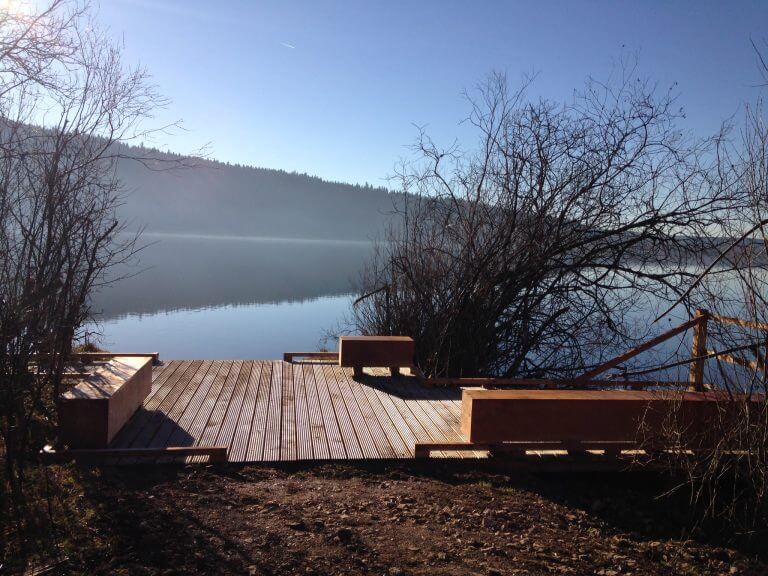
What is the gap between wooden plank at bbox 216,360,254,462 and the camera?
4.39 m

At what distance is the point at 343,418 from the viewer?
5125 mm

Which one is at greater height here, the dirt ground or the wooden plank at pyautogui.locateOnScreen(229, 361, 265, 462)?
the wooden plank at pyautogui.locateOnScreen(229, 361, 265, 462)

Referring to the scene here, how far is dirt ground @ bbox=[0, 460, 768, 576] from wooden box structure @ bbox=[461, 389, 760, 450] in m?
0.32

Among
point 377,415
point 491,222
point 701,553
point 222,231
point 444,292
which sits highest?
point 222,231

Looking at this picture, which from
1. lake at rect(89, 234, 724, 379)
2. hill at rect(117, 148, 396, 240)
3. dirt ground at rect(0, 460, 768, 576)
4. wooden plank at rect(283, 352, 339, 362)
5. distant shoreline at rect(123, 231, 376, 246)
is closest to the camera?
dirt ground at rect(0, 460, 768, 576)

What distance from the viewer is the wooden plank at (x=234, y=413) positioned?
4.39m

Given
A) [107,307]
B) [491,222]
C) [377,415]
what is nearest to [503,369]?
[491,222]

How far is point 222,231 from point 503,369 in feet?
301

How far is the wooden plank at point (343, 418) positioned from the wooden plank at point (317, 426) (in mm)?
52

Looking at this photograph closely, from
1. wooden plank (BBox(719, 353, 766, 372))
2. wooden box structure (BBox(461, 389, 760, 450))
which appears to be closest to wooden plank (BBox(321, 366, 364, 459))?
wooden box structure (BBox(461, 389, 760, 450))

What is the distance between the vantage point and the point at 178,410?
17.0 ft

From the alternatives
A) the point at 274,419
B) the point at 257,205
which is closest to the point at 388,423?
the point at 274,419

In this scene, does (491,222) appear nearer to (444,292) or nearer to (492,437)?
(444,292)

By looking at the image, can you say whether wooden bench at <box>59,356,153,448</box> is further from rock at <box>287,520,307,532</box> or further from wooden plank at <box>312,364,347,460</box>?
rock at <box>287,520,307,532</box>
